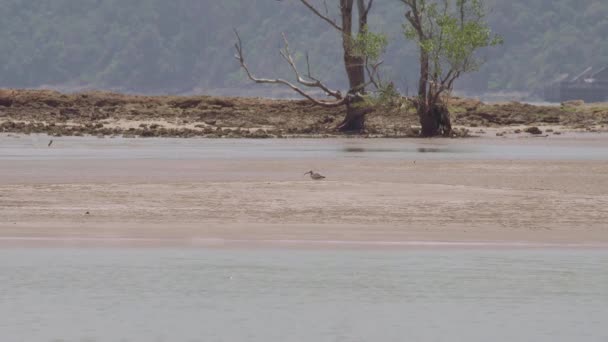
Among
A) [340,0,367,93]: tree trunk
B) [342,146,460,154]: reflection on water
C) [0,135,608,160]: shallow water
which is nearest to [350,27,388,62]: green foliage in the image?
[340,0,367,93]: tree trunk

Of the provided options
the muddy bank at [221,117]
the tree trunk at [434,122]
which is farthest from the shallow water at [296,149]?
the muddy bank at [221,117]

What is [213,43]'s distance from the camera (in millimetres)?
144625

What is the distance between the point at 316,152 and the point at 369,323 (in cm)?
1999

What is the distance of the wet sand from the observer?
52.6ft

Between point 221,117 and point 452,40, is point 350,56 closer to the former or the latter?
point 452,40

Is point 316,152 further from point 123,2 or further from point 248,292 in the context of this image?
point 123,2

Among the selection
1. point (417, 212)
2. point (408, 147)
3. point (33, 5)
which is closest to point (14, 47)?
point (33, 5)

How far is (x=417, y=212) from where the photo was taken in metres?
18.1

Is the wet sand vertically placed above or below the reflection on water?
above

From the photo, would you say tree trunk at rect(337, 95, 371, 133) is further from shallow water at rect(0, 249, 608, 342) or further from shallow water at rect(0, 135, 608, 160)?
shallow water at rect(0, 249, 608, 342)

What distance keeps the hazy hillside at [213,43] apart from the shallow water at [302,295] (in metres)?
116

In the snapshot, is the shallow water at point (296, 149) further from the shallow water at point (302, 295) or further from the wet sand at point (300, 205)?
the shallow water at point (302, 295)

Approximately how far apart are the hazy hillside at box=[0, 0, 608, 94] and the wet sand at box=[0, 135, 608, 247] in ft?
350

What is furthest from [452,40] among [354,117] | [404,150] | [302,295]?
[302,295]
